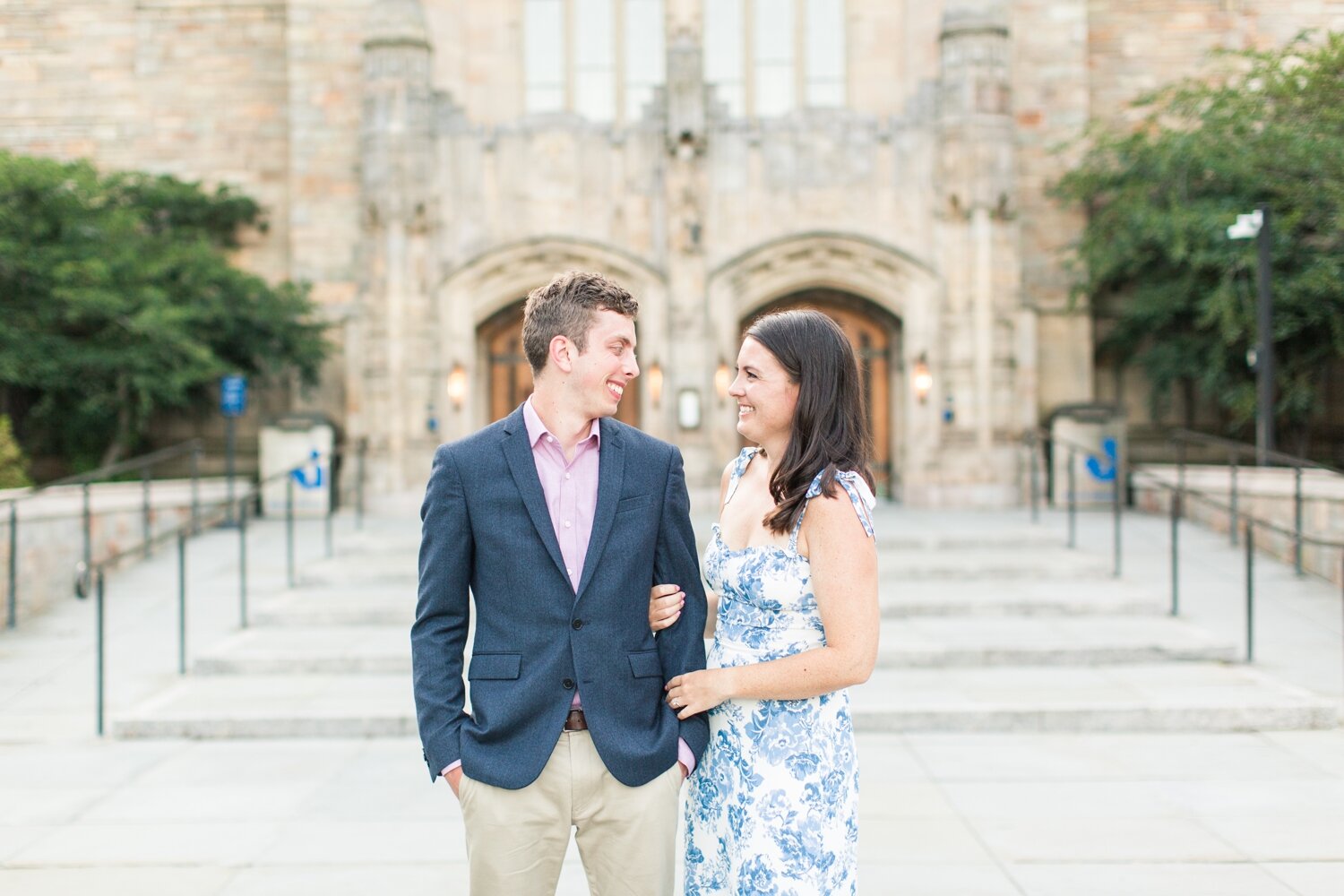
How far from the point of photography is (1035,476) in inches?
599

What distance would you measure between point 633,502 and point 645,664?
371 mm

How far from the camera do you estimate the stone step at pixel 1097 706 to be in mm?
6777

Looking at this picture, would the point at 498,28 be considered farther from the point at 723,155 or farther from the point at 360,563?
the point at 360,563

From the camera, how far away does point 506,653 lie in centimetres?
263

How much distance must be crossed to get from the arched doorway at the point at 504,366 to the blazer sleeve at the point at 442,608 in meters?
15.6

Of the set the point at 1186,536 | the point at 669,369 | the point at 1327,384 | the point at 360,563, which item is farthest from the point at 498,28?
the point at 1327,384

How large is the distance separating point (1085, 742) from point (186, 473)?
16.7 metres

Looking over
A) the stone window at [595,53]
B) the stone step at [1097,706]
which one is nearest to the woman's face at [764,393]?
the stone step at [1097,706]

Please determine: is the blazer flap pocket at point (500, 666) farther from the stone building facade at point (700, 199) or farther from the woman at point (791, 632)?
the stone building facade at point (700, 199)

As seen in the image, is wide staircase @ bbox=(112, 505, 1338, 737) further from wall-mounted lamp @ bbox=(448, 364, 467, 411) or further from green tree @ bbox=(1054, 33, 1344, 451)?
green tree @ bbox=(1054, 33, 1344, 451)

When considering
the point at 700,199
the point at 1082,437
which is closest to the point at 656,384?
the point at 700,199

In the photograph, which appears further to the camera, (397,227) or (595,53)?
(595,53)

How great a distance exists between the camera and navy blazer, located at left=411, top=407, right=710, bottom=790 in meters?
2.59

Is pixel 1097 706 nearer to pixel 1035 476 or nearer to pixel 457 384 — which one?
pixel 1035 476
